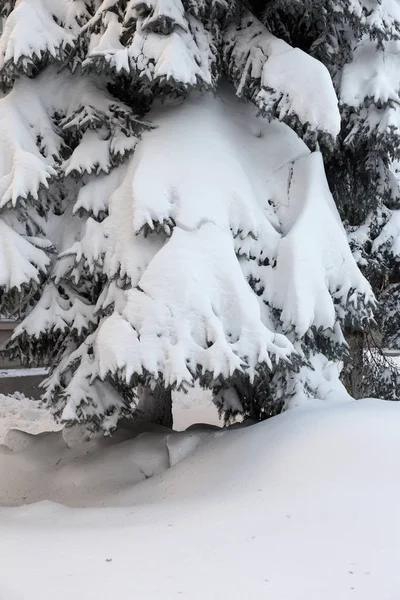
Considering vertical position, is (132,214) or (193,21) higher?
(193,21)

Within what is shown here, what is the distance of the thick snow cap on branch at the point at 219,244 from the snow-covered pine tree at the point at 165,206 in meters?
0.01

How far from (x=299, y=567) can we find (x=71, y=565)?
3.20 ft

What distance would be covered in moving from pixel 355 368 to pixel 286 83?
419 centimetres

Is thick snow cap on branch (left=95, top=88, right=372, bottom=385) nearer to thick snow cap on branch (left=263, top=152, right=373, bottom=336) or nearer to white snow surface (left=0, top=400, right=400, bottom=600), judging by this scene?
thick snow cap on branch (left=263, top=152, right=373, bottom=336)

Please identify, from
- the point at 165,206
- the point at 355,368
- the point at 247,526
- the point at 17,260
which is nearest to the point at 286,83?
the point at 165,206

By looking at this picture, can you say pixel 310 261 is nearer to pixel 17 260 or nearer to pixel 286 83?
pixel 286 83

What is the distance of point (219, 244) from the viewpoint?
399 cm

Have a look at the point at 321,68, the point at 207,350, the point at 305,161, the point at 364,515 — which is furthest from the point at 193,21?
the point at 364,515

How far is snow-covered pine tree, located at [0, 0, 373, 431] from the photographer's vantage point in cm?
382

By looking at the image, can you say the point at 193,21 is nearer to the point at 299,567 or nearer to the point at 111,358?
the point at 111,358

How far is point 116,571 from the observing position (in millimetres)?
2537

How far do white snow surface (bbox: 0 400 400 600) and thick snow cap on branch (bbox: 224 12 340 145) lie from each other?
202 cm

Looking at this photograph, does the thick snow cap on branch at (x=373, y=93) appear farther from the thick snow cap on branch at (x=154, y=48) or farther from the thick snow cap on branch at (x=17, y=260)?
the thick snow cap on branch at (x=17, y=260)

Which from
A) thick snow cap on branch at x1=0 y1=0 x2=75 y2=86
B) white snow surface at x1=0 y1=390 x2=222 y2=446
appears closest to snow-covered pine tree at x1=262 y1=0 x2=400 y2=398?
thick snow cap on branch at x1=0 y1=0 x2=75 y2=86
